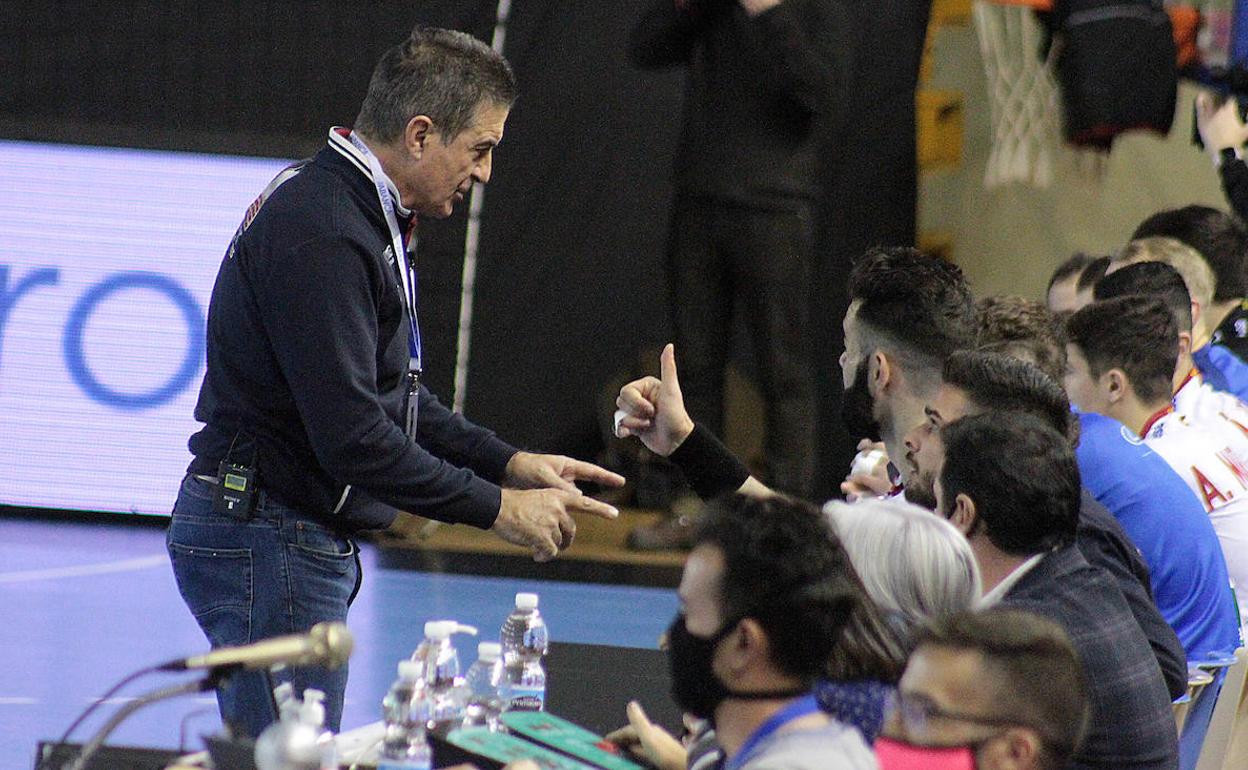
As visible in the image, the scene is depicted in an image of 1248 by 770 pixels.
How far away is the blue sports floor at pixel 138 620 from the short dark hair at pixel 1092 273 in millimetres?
2032

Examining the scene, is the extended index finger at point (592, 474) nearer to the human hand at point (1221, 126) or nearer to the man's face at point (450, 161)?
the man's face at point (450, 161)

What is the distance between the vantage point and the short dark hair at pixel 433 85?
3133 mm

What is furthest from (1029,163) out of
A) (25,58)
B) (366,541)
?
(25,58)

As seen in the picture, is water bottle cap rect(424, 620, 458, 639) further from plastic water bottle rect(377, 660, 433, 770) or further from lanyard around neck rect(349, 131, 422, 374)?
lanyard around neck rect(349, 131, 422, 374)

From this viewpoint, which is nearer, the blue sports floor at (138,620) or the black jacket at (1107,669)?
the black jacket at (1107,669)

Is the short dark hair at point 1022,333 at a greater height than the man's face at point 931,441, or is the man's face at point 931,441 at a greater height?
the short dark hair at point 1022,333

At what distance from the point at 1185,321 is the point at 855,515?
2443mm

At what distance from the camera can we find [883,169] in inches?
345

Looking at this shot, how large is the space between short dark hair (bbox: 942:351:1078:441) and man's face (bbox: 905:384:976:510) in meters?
0.02

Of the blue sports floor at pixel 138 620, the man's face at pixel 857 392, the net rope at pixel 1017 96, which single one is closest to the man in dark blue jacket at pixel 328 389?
the man's face at pixel 857 392

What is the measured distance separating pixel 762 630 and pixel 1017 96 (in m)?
7.33

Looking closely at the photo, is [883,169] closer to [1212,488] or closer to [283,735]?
[1212,488]

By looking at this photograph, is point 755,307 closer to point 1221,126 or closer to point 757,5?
point 757,5

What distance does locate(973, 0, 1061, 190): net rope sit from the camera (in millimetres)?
8641
